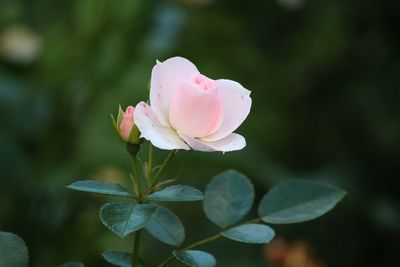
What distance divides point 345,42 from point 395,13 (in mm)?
143

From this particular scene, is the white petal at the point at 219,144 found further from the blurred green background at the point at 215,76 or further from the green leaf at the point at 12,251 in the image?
the blurred green background at the point at 215,76

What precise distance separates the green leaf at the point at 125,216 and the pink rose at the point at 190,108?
2.0 inches

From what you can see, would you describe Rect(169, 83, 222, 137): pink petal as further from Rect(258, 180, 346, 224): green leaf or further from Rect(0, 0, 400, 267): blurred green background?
Rect(0, 0, 400, 267): blurred green background

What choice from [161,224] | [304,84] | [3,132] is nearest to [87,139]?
[3,132]

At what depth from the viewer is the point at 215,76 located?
1.62 meters

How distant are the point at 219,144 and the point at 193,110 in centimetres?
3

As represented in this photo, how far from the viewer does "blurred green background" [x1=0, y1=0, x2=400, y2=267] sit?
1.31 m

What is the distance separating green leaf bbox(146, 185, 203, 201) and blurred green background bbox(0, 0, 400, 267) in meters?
0.69

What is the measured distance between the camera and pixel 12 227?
119 centimetres

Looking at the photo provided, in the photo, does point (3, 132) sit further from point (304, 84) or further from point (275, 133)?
point (304, 84)

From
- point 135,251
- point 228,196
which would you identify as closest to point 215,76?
point 228,196

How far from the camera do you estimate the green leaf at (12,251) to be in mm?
446

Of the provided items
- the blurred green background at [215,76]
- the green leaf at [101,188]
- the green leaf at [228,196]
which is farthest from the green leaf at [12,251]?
the blurred green background at [215,76]

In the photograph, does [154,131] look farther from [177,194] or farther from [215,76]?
[215,76]
